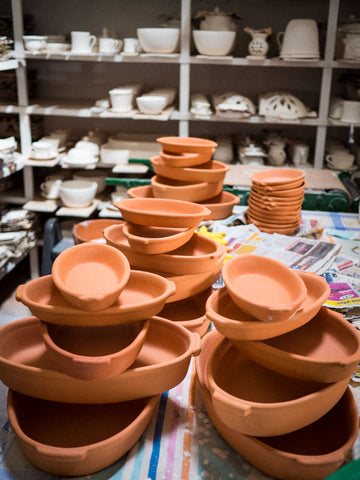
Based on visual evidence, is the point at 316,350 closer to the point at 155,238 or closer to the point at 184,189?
the point at 155,238

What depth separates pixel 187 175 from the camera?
1.91 meters

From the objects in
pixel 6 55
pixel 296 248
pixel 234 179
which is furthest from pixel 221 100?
pixel 296 248

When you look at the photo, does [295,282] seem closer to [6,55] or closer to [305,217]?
[305,217]

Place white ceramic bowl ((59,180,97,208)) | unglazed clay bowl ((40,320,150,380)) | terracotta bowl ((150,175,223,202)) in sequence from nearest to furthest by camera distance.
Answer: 1. unglazed clay bowl ((40,320,150,380))
2. terracotta bowl ((150,175,223,202))
3. white ceramic bowl ((59,180,97,208))

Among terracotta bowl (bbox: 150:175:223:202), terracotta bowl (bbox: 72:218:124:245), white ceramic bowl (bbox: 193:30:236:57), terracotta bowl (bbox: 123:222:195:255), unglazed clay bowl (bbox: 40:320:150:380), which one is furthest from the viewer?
white ceramic bowl (bbox: 193:30:236:57)

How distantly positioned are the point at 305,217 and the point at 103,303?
1576mm

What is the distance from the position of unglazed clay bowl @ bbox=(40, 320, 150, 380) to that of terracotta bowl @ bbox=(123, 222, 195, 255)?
0.23 m

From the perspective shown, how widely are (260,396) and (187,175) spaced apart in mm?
1142

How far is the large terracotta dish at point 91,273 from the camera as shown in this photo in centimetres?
85

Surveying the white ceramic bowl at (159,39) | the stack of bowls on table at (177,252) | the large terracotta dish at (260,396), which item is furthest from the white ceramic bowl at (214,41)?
the large terracotta dish at (260,396)

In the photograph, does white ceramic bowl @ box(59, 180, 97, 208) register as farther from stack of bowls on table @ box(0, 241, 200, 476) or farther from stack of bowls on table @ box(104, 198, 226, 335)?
stack of bowls on table @ box(0, 241, 200, 476)

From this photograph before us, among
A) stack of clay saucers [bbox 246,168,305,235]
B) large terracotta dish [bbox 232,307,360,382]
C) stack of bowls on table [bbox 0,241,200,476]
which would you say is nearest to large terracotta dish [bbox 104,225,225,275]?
stack of bowls on table [bbox 0,241,200,476]

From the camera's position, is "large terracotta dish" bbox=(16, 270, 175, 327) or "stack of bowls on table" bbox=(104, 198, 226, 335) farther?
"stack of bowls on table" bbox=(104, 198, 226, 335)

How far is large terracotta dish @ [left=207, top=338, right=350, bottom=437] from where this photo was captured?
0.81m
